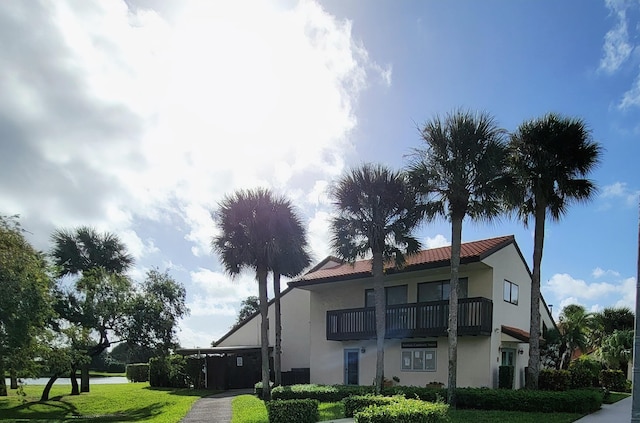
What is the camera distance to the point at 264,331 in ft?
74.0

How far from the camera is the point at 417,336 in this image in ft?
69.9

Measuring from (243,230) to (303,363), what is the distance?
1326cm

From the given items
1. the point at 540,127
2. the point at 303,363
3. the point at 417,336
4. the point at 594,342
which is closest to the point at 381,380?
the point at 417,336

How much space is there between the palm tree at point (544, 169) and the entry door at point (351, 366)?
871cm

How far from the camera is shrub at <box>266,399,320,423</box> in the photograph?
12859mm

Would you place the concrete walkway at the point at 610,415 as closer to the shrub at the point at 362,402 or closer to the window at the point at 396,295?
the shrub at the point at 362,402

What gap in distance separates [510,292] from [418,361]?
5.61 metres

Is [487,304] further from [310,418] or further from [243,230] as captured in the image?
[243,230]

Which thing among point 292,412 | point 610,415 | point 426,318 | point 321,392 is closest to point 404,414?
point 292,412

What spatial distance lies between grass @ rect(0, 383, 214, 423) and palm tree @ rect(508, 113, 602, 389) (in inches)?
563

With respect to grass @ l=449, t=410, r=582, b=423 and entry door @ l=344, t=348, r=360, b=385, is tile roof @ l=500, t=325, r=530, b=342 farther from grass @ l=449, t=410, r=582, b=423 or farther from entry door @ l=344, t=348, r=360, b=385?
entry door @ l=344, t=348, r=360, b=385

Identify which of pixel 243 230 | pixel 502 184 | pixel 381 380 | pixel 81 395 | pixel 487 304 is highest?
pixel 502 184

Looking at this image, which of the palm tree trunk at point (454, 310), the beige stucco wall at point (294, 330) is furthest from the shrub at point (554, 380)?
the beige stucco wall at point (294, 330)

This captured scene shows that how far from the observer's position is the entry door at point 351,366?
24453 mm
